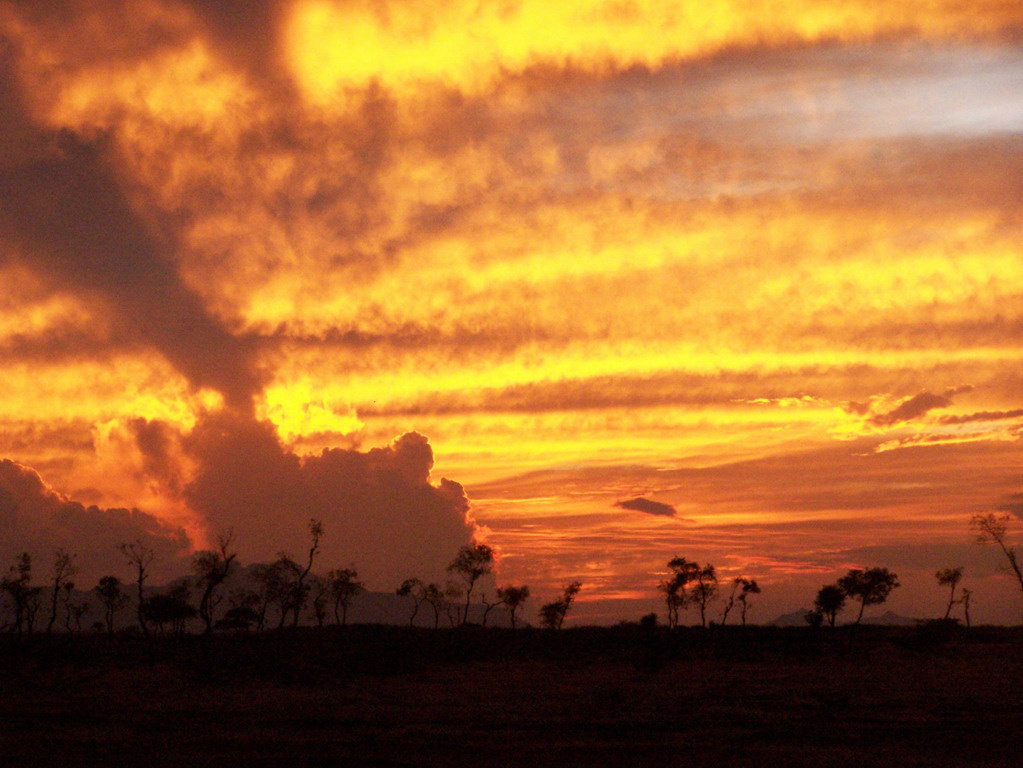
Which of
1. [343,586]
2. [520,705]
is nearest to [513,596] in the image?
[343,586]

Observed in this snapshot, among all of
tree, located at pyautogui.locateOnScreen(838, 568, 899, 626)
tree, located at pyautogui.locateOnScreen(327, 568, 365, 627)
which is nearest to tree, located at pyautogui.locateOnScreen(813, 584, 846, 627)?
tree, located at pyautogui.locateOnScreen(838, 568, 899, 626)

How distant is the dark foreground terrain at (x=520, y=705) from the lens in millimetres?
29594

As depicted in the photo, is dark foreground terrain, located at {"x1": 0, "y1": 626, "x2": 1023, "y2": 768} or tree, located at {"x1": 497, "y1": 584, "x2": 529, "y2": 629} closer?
dark foreground terrain, located at {"x1": 0, "y1": 626, "x2": 1023, "y2": 768}

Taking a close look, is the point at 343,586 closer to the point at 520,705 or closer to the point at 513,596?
the point at 513,596

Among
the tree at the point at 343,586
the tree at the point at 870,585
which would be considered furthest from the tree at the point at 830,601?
the tree at the point at 343,586

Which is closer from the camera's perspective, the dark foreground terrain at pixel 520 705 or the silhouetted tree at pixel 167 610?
the dark foreground terrain at pixel 520 705

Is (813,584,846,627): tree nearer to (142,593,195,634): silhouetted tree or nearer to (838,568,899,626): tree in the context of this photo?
(838,568,899,626): tree

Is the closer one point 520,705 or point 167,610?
point 520,705

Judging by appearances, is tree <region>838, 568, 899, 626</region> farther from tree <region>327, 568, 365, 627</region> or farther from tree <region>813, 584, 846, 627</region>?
tree <region>327, 568, 365, 627</region>

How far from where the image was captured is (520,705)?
42.7 m

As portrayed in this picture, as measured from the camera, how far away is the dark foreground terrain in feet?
97.1

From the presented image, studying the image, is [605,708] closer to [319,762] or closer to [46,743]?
[319,762]

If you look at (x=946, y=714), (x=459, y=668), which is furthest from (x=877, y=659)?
(x=946, y=714)

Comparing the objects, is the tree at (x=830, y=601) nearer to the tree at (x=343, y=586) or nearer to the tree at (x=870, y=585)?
the tree at (x=870, y=585)
